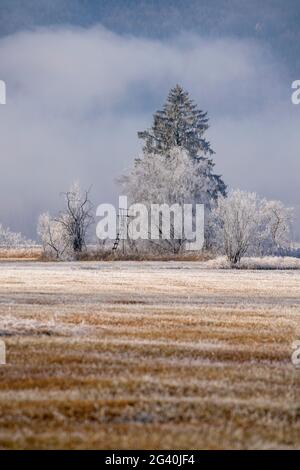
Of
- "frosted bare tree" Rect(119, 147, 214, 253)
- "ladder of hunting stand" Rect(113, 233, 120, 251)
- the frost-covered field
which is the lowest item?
the frost-covered field

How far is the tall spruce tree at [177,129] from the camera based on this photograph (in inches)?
3012

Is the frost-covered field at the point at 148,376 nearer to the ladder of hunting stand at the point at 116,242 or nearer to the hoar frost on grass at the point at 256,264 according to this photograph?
the hoar frost on grass at the point at 256,264

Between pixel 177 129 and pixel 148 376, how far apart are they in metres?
68.9

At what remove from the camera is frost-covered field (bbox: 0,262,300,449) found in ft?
25.1

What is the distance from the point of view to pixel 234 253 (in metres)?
51.9

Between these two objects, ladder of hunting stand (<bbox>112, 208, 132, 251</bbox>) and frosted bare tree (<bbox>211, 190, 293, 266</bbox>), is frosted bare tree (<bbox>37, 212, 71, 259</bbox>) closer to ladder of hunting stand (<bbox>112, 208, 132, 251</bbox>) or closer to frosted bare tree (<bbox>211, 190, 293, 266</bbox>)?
ladder of hunting stand (<bbox>112, 208, 132, 251</bbox>)

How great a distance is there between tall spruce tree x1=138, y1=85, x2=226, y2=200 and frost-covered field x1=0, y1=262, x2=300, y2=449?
186 ft

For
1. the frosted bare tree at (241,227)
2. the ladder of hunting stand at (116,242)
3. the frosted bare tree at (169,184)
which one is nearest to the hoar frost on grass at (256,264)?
the frosted bare tree at (241,227)

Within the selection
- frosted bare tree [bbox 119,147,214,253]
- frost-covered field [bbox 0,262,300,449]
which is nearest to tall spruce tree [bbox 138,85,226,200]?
frosted bare tree [bbox 119,147,214,253]

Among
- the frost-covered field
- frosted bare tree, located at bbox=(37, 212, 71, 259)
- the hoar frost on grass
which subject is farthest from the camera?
frosted bare tree, located at bbox=(37, 212, 71, 259)

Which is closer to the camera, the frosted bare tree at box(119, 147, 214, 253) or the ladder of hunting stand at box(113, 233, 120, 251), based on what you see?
the ladder of hunting stand at box(113, 233, 120, 251)

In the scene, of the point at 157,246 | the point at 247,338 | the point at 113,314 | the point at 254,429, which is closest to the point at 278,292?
the point at 113,314

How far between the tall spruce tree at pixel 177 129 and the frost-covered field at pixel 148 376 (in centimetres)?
5654

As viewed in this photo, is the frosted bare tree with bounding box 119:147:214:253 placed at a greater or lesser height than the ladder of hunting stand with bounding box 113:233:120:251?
greater
